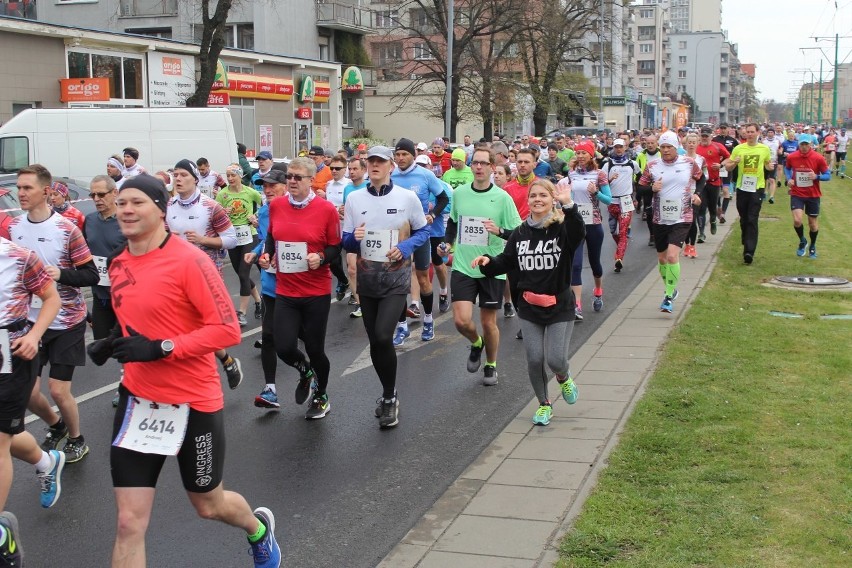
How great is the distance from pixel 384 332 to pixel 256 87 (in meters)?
33.7

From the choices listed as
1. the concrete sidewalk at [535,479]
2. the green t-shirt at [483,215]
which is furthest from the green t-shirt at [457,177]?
the green t-shirt at [483,215]

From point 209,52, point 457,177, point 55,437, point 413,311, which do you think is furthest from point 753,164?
point 209,52

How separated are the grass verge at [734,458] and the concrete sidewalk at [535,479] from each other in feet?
0.48

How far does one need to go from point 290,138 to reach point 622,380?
36.3m

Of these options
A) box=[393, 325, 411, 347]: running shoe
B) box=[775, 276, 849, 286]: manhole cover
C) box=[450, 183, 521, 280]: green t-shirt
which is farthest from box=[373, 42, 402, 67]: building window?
box=[450, 183, 521, 280]: green t-shirt

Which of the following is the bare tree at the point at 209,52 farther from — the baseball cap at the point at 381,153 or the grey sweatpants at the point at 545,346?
the grey sweatpants at the point at 545,346

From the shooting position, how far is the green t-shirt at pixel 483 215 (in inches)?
347

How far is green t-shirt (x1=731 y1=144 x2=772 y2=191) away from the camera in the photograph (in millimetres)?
15250

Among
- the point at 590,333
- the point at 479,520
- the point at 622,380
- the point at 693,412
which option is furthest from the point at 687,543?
the point at 590,333

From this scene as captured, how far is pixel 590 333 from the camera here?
1091cm

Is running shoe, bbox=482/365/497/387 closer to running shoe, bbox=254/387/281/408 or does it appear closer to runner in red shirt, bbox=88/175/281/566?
running shoe, bbox=254/387/281/408

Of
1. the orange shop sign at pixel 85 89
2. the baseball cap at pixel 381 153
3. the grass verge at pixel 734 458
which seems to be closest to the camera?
the grass verge at pixel 734 458

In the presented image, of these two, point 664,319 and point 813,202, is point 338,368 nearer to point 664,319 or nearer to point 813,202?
point 664,319

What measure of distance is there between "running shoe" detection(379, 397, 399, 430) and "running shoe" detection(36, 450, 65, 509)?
2.42 m
